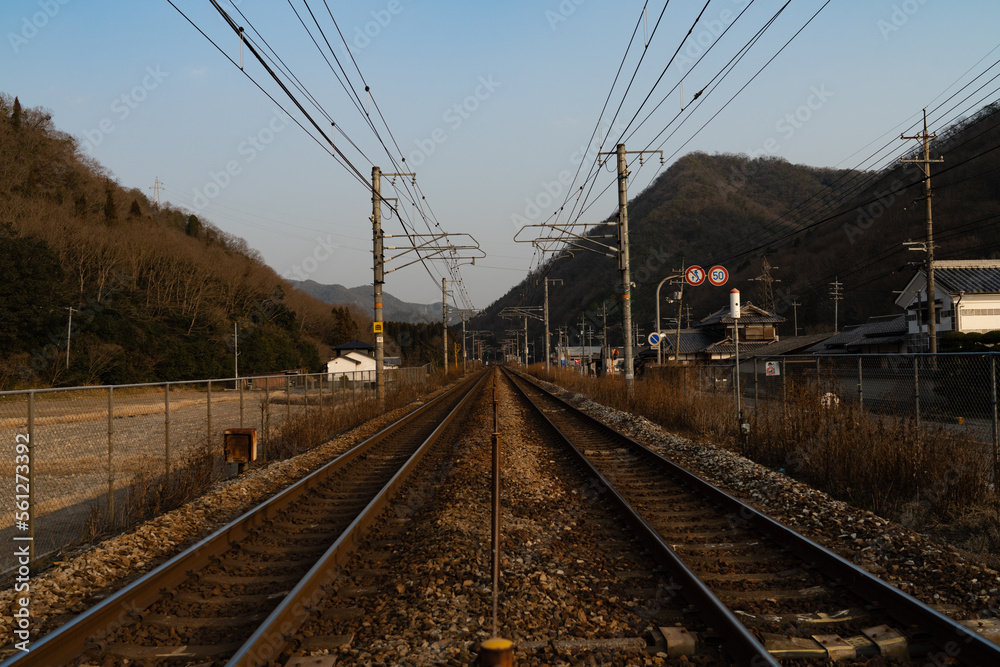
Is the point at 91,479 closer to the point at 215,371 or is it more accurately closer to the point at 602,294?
the point at 215,371

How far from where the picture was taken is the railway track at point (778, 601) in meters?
4.15

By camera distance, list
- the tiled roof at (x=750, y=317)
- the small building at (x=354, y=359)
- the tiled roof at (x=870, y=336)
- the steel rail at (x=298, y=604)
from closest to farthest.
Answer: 1. the steel rail at (x=298, y=604)
2. the tiled roof at (x=870, y=336)
3. the tiled roof at (x=750, y=317)
4. the small building at (x=354, y=359)

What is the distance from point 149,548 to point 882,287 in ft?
296

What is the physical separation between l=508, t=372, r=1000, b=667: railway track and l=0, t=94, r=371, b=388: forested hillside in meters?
43.4

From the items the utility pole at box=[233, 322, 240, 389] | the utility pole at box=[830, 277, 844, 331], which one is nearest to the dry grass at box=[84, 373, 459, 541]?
the utility pole at box=[233, 322, 240, 389]

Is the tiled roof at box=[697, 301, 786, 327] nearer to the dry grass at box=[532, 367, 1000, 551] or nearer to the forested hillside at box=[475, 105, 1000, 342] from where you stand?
the forested hillside at box=[475, 105, 1000, 342]

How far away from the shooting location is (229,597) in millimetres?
5363

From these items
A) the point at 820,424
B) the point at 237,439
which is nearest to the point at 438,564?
the point at 237,439

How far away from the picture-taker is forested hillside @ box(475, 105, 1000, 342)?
6844 cm

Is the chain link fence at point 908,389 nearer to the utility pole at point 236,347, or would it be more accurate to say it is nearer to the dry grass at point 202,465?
the dry grass at point 202,465

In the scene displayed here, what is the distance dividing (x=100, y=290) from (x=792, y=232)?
60987 millimetres

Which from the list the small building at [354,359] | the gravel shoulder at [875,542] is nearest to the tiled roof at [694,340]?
the small building at [354,359]

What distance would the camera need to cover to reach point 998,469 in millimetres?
7910

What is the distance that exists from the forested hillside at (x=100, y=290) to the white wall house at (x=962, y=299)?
196 feet
